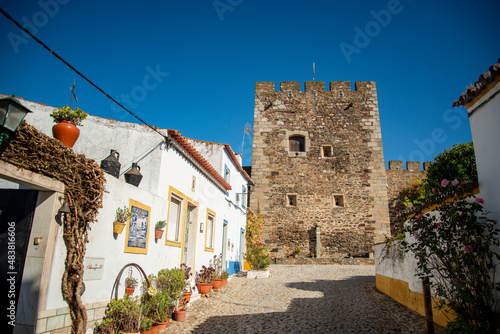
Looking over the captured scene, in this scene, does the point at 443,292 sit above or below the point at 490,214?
below

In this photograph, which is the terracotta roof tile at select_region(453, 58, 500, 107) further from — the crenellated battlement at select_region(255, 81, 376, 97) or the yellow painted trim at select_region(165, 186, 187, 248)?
the crenellated battlement at select_region(255, 81, 376, 97)

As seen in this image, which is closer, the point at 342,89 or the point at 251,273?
the point at 251,273

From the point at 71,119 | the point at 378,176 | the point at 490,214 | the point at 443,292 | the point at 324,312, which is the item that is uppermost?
the point at 378,176

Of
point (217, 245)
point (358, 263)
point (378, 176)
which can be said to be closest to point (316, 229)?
point (358, 263)

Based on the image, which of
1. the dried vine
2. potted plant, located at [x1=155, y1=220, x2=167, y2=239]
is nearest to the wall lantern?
the dried vine

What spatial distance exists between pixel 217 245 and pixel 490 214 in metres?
7.79

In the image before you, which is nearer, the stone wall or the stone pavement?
the stone pavement

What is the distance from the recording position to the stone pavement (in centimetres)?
565

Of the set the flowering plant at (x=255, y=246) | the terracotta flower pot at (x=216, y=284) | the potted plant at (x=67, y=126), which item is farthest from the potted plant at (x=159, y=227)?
the flowering plant at (x=255, y=246)

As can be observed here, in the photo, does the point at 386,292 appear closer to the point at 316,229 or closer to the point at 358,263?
the point at 358,263

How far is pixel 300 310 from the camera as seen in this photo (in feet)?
23.0

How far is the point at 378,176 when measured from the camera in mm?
18172

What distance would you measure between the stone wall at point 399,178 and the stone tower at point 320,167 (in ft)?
21.7

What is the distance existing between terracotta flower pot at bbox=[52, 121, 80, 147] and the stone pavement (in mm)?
3339
